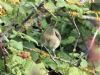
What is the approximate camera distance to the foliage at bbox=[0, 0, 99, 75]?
2.14 m

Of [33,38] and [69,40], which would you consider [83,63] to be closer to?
[33,38]

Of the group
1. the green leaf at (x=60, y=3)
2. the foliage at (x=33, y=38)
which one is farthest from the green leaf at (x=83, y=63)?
the green leaf at (x=60, y=3)

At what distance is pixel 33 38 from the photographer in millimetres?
2482

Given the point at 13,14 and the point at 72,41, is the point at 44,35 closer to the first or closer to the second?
the point at 13,14

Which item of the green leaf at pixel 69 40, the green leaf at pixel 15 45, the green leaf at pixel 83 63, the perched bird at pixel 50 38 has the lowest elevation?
the green leaf at pixel 69 40

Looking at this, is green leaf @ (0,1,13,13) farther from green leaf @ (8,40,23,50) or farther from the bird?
the bird

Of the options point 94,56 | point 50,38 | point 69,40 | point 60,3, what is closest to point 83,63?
point 94,56

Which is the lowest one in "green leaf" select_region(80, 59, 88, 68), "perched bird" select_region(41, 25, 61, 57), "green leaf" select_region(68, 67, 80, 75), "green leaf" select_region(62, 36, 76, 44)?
"green leaf" select_region(62, 36, 76, 44)

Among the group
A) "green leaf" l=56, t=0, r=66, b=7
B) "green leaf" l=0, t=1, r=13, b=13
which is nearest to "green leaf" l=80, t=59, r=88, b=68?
"green leaf" l=56, t=0, r=66, b=7

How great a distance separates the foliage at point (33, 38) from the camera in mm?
2137

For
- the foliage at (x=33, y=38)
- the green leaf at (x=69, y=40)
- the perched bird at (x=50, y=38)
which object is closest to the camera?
the foliage at (x=33, y=38)

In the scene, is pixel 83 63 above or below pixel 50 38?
below

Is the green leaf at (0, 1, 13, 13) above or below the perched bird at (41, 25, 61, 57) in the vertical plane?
above

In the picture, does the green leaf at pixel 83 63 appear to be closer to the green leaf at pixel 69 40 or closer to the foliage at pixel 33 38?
the foliage at pixel 33 38
